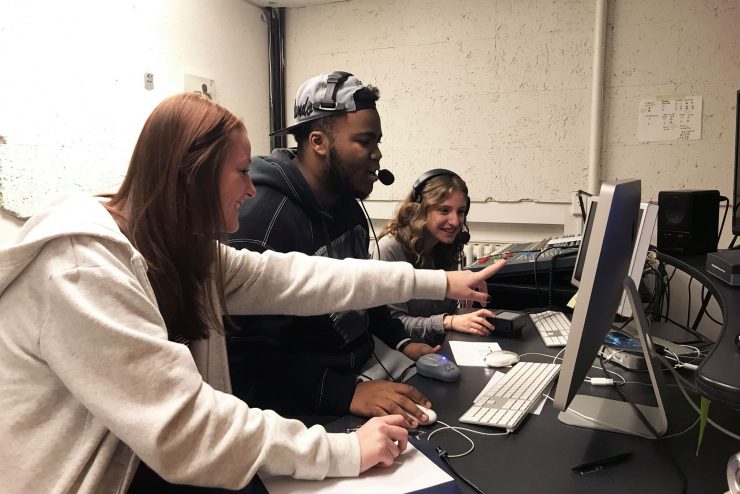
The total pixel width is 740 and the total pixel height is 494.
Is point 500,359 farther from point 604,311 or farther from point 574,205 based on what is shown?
point 574,205

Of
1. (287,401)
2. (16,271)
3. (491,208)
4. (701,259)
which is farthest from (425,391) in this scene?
(491,208)

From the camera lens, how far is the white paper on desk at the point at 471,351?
1376 millimetres

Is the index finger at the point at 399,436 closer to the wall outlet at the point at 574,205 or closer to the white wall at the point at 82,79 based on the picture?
the white wall at the point at 82,79

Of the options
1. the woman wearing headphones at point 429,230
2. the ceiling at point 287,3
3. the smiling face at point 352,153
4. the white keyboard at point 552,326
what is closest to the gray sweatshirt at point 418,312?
the woman wearing headphones at point 429,230

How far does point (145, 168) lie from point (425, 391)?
0.74 m

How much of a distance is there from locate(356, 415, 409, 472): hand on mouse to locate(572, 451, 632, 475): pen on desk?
28cm

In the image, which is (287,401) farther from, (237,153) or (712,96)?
(712,96)

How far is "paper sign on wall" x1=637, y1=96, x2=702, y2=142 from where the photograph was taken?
8.98ft

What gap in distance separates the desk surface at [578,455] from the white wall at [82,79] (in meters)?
2.02

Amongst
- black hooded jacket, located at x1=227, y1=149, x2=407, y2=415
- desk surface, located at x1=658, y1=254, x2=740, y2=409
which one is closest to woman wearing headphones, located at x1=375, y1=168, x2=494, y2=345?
black hooded jacket, located at x1=227, y1=149, x2=407, y2=415

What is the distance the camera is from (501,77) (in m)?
3.09

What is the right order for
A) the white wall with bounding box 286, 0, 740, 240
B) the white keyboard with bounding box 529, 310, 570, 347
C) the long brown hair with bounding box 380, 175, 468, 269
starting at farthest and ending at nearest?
the white wall with bounding box 286, 0, 740, 240
the long brown hair with bounding box 380, 175, 468, 269
the white keyboard with bounding box 529, 310, 570, 347

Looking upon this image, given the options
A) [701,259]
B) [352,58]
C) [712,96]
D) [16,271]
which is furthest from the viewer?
[352,58]

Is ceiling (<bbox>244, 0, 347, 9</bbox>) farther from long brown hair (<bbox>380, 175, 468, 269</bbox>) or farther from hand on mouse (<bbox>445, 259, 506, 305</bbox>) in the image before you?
hand on mouse (<bbox>445, 259, 506, 305</bbox>)
